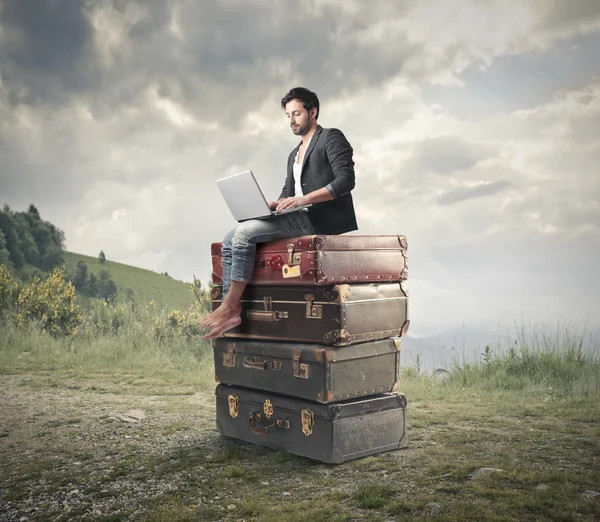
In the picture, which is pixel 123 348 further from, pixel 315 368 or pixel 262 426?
pixel 315 368

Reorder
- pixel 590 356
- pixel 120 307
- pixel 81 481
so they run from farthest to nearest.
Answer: pixel 120 307
pixel 590 356
pixel 81 481

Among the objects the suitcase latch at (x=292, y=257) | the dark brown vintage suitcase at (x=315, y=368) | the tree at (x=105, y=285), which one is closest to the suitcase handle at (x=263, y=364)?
the dark brown vintage suitcase at (x=315, y=368)

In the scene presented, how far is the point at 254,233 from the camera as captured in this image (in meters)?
4.99

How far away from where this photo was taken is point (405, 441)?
5.11 meters

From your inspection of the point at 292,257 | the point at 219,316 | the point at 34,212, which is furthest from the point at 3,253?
the point at 292,257

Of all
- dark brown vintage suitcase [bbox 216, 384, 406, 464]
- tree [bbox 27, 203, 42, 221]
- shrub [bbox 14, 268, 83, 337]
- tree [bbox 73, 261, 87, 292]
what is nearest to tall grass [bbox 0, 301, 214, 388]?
shrub [bbox 14, 268, 83, 337]

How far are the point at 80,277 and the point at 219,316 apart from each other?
20992 mm

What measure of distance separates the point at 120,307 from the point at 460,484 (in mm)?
9521

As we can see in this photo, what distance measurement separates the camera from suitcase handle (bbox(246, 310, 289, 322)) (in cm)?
499

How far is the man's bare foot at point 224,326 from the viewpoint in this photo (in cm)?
508

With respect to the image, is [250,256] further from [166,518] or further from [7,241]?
[7,241]

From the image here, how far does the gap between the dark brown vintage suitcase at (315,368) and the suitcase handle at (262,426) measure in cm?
21

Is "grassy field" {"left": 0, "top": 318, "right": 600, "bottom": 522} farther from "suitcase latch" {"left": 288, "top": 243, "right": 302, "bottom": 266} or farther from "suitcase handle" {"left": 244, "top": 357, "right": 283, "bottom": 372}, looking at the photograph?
"suitcase latch" {"left": 288, "top": 243, "right": 302, "bottom": 266}

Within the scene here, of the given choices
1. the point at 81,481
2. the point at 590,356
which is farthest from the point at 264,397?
the point at 590,356
